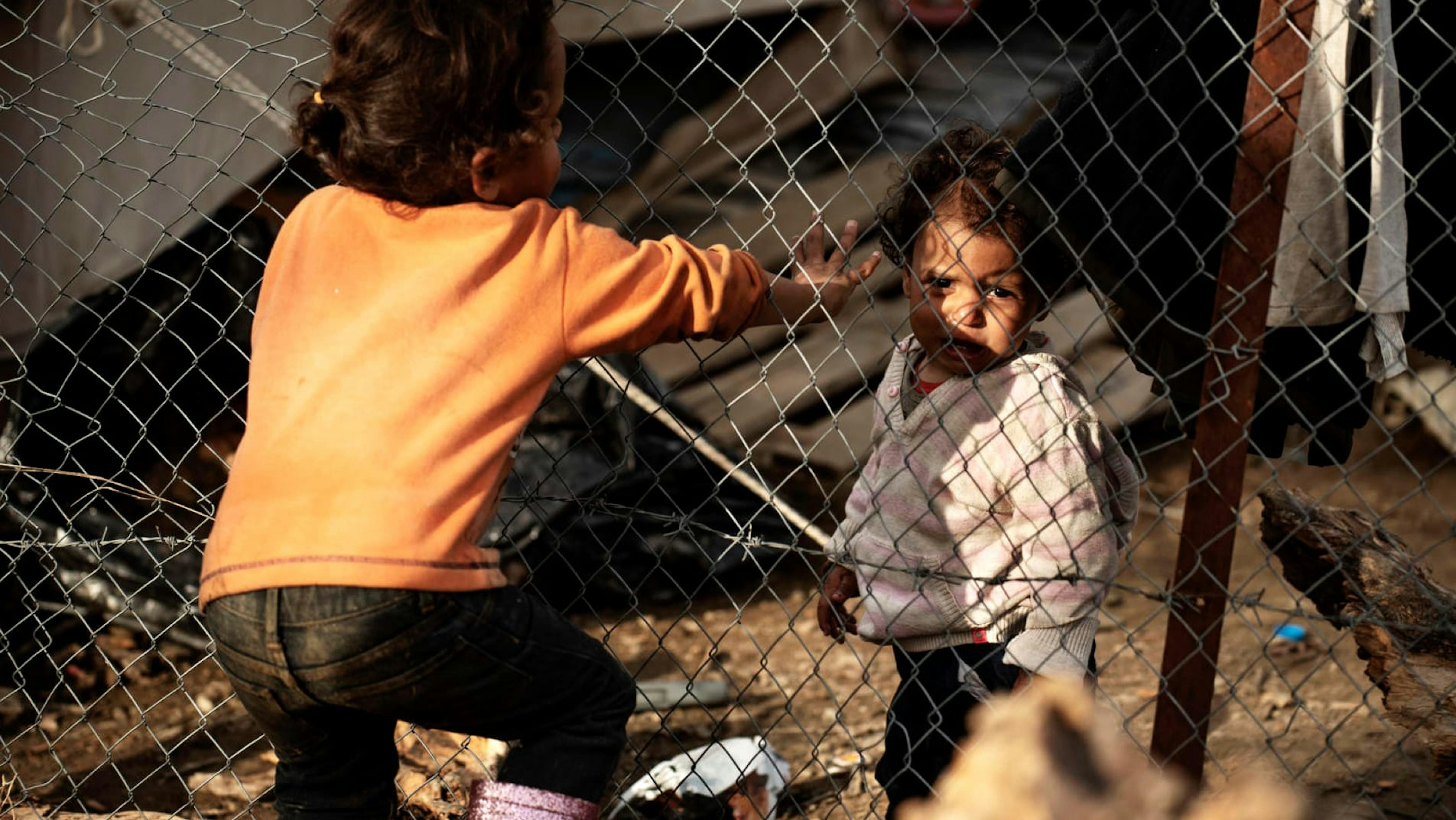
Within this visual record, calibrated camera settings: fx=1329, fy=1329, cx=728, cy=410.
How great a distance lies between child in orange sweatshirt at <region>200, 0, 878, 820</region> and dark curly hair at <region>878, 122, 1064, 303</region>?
1.74 feet

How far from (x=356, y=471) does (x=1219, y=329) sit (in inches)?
57.2

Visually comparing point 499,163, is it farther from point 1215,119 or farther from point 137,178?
point 137,178

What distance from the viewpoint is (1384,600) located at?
8.86ft

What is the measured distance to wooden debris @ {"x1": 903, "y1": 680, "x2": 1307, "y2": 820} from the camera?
1.10 metres

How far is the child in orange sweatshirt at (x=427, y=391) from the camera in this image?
1912 mm

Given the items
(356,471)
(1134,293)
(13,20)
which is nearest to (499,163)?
(356,471)

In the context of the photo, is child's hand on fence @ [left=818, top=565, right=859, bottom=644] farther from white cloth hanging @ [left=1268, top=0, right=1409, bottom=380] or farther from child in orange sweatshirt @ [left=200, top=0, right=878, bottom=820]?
white cloth hanging @ [left=1268, top=0, right=1409, bottom=380]

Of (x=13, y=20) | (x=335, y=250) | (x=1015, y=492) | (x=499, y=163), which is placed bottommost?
(x=13, y=20)

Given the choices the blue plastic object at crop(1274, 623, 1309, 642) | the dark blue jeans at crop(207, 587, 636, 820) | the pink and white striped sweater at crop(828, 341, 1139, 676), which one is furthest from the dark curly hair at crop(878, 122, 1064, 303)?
the blue plastic object at crop(1274, 623, 1309, 642)

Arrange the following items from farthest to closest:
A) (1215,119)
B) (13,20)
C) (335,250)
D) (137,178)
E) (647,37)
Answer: (647,37)
(137,178)
(13,20)
(1215,119)
(335,250)

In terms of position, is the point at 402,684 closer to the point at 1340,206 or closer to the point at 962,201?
the point at 962,201

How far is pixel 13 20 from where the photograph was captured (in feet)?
12.7

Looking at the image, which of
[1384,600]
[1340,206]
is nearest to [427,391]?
[1340,206]

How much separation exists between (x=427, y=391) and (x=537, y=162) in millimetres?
406
